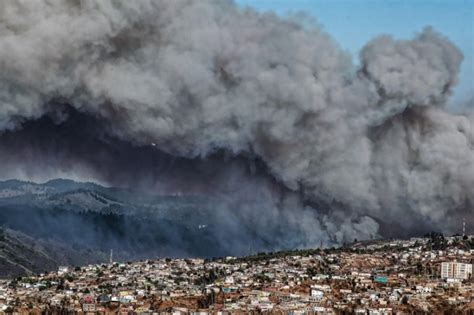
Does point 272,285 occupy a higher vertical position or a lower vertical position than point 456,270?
lower

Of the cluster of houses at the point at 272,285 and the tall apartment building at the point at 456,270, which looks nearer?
the cluster of houses at the point at 272,285

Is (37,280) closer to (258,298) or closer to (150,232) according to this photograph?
(258,298)

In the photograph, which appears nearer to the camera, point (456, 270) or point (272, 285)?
point (272, 285)

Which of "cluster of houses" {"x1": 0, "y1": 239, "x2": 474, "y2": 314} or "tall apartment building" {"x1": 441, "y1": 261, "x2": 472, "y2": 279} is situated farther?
"tall apartment building" {"x1": 441, "y1": 261, "x2": 472, "y2": 279}
